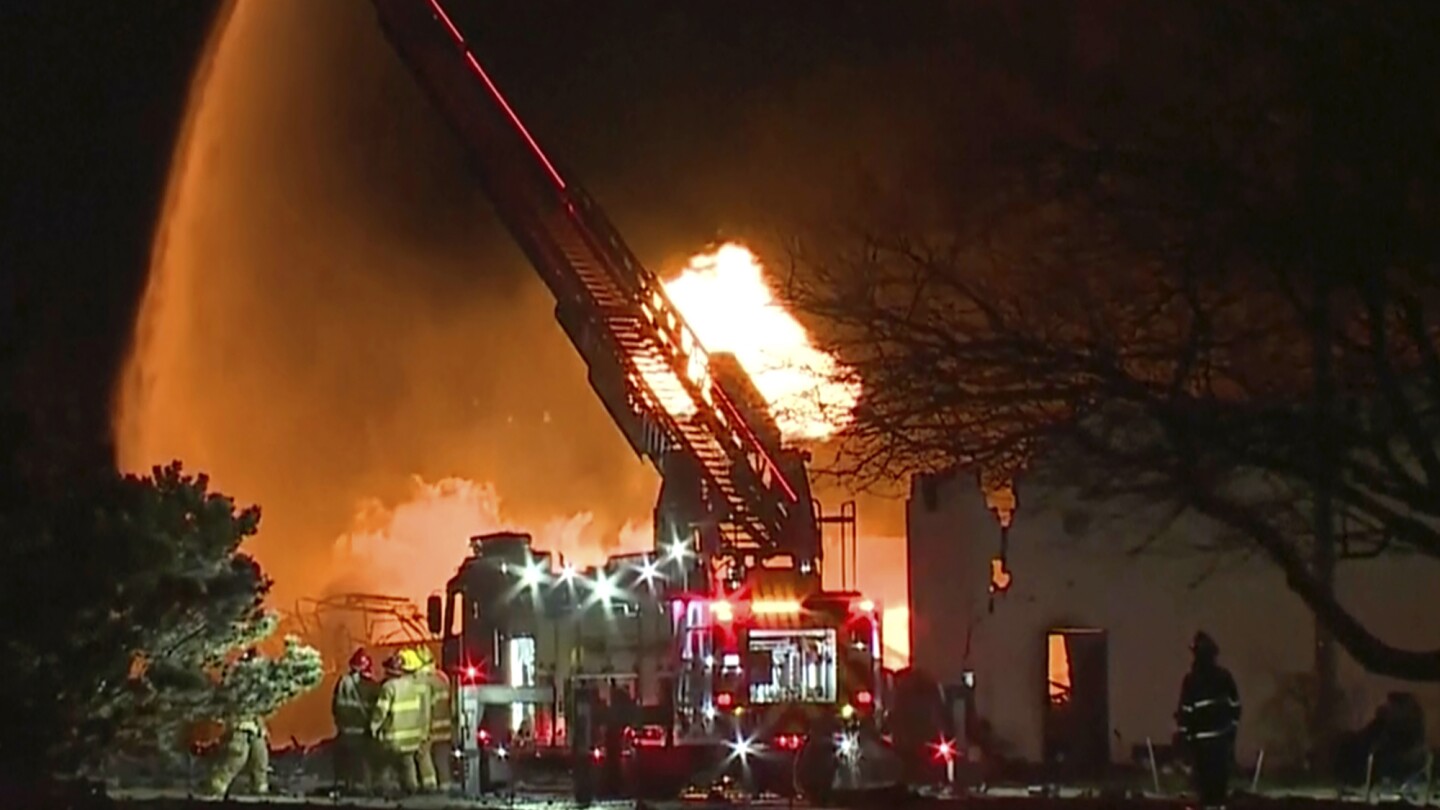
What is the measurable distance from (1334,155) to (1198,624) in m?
16.5

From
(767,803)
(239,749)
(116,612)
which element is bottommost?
(767,803)

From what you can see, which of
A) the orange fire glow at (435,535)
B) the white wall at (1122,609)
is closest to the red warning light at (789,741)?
the white wall at (1122,609)


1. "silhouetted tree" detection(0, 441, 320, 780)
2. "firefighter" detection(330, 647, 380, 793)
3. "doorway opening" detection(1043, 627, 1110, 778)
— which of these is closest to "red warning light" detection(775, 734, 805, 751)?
"firefighter" detection(330, 647, 380, 793)

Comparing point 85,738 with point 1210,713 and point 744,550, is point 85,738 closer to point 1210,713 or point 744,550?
point 744,550

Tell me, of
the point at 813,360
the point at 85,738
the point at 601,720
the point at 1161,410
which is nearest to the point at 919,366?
the point at 1161,410

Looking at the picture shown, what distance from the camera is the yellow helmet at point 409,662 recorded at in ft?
76.0

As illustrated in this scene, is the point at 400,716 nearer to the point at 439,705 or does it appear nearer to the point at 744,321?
the point at 439,705

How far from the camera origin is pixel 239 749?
907 inches

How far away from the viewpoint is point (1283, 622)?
91.9ft

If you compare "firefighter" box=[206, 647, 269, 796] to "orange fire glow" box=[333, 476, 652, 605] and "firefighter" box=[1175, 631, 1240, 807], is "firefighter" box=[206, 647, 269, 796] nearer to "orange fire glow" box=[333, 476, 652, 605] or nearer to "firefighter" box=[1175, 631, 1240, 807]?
"firefighter" box=[1175, 631, 1240, 807]

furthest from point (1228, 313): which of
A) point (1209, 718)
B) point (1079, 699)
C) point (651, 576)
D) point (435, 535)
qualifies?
point (435, 535)

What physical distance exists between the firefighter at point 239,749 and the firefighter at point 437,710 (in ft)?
5.68

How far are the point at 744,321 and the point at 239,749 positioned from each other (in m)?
13.1

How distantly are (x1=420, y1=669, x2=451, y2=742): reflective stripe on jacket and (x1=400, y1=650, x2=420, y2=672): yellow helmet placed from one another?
0.12 metres
